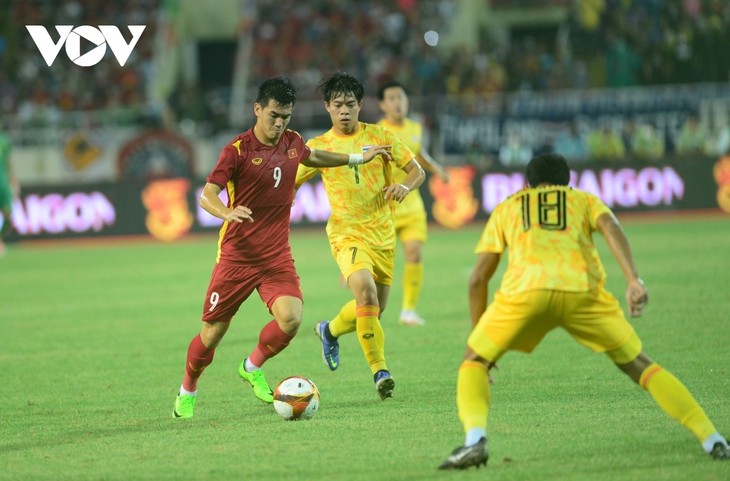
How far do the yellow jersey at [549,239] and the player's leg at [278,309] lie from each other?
2.14m

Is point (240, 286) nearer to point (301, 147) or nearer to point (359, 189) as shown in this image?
point (301, 147)

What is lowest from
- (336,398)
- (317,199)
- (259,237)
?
(317,199)

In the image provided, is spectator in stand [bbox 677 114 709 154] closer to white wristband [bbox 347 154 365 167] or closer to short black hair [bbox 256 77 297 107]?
white wristband [bbox 347 154 365 167]

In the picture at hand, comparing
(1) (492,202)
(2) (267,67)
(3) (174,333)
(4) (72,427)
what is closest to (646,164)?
(1) (492,202)

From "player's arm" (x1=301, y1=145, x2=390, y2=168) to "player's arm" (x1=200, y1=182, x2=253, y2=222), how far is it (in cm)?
97

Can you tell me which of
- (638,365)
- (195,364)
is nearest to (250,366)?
(195,364)

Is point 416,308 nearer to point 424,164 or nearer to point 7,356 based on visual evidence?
point 424,164

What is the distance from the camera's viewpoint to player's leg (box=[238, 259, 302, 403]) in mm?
7796

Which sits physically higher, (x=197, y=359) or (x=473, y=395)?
(x=473, y=395)

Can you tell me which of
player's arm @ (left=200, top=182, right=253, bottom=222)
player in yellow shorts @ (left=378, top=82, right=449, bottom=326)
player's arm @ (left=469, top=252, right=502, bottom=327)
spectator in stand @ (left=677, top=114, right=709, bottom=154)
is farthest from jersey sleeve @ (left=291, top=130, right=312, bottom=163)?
spectator in stand @ (left=677, top=114, right=709, bottom=154)

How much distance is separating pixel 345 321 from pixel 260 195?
1.60 meters

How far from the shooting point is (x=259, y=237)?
7.91 meters

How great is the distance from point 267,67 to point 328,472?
→ 2670 centimetres

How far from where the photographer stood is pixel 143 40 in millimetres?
32281
